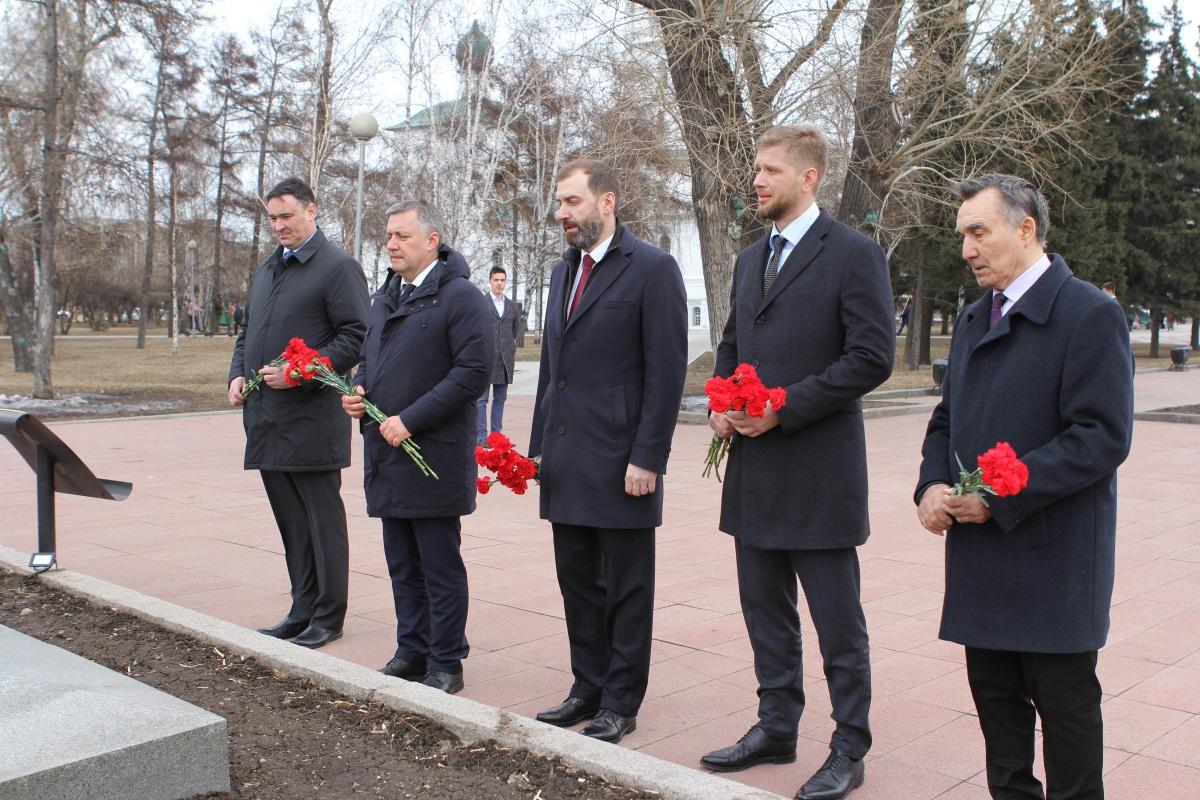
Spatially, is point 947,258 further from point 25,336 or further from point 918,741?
point 918,741

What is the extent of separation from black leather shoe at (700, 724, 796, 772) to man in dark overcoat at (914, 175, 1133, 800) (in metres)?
0.92

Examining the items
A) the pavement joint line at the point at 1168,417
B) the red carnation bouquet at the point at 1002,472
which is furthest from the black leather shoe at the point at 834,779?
the pavement joint line at the point at 1168,417

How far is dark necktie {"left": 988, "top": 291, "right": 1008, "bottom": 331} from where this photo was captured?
3.04m

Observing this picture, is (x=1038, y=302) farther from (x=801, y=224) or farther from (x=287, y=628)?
(x=287, y=628)

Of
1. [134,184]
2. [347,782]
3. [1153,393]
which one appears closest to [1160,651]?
[347,782]

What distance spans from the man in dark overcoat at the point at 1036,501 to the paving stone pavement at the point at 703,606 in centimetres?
78

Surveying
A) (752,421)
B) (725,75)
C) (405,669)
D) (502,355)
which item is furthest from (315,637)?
(725,75)

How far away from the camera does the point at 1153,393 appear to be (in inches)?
902

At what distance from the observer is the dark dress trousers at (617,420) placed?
13.5 ft

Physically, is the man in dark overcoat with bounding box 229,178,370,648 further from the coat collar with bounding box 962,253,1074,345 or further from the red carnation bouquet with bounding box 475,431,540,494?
the coat collar with bounding box 962,253,1074,345

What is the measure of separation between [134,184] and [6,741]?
55.8ft

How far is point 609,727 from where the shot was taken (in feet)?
13.5

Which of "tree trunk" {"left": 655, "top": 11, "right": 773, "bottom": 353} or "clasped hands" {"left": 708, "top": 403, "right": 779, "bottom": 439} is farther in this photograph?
"tree trunk" {"left": 655, "top": 11, "right": 773, "bottom": 353}

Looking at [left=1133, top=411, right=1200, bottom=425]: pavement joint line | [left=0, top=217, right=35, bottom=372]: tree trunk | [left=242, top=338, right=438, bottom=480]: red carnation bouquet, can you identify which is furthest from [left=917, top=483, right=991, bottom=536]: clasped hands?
[left=0, top=217, right=35, bottom=372]: tree trunk
